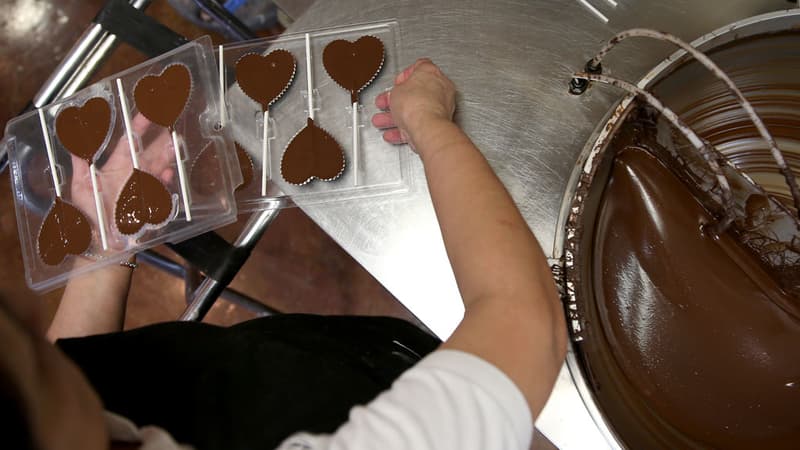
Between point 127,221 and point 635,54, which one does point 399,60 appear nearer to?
point 635,54

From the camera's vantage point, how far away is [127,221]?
83cm

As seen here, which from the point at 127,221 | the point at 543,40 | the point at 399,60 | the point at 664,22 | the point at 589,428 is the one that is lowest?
the point at 127,221

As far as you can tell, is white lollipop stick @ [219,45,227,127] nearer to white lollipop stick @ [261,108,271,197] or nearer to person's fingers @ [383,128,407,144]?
white lollipop stick @ [261,108,271,197]

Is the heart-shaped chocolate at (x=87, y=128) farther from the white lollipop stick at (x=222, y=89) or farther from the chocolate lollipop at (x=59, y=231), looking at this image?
the white lollipop stick at (x=222, y=89)

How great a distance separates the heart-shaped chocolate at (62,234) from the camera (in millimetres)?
840

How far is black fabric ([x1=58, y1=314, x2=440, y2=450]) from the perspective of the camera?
553mm

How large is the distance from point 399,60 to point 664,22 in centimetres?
39

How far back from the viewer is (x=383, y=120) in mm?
805

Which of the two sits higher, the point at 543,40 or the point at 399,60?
the point at 543,40

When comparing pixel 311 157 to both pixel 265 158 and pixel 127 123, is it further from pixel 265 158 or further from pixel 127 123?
pixel 127 123

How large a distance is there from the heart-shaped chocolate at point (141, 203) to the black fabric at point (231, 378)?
195 mm

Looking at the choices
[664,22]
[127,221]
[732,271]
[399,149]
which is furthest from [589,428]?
[127,221]

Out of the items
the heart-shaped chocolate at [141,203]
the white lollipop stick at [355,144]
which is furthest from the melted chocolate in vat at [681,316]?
the heart-shaped chocolate at [141,203]

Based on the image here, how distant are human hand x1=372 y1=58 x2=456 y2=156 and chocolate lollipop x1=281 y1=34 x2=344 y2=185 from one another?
8cm
